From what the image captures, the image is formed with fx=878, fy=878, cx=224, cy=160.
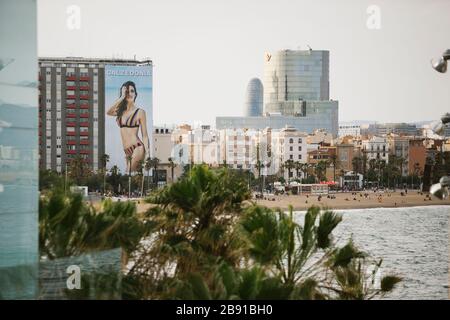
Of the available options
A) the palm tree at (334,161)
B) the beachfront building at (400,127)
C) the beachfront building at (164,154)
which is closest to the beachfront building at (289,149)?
the palm tree at (334,161)

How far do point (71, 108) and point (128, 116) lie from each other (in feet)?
15.8

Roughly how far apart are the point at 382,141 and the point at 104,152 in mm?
5031

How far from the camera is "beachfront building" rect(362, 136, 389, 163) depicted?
51.3 ft

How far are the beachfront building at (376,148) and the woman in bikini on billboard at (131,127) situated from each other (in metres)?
4.06

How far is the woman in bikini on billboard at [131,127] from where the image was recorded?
15820 millimetres

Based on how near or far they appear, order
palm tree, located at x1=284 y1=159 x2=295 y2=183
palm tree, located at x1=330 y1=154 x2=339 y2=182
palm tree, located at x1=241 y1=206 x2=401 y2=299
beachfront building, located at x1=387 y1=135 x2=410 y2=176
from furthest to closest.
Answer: palm tree, located at x1=330 y1=154 x2=339 y2=182
palm tree, located at x1=284 y1=159 x2=295 y2=183
beachfront building, located at x1=387 y1=135 x2=410 y2=176
palm tree, located at x1=241 y1=206 x2=401 y2=299

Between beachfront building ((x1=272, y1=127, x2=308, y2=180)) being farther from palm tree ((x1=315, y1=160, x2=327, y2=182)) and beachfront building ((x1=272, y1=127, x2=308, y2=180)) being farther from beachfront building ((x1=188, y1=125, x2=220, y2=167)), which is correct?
beachfront building ((x1=188, y1=125, x2=220, y2=167))

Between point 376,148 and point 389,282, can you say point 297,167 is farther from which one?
point 389,282

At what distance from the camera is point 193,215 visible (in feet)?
13.5

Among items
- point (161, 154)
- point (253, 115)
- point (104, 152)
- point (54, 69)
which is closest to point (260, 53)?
point (54, 69)

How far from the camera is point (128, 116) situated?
1762 cm

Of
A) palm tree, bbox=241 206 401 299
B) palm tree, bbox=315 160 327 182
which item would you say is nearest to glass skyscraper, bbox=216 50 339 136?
palm tree, bbox=315 160 327 182

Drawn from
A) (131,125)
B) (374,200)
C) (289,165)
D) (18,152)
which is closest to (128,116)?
(131,125)

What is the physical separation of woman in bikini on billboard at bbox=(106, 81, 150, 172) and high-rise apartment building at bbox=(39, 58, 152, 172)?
107 cm
